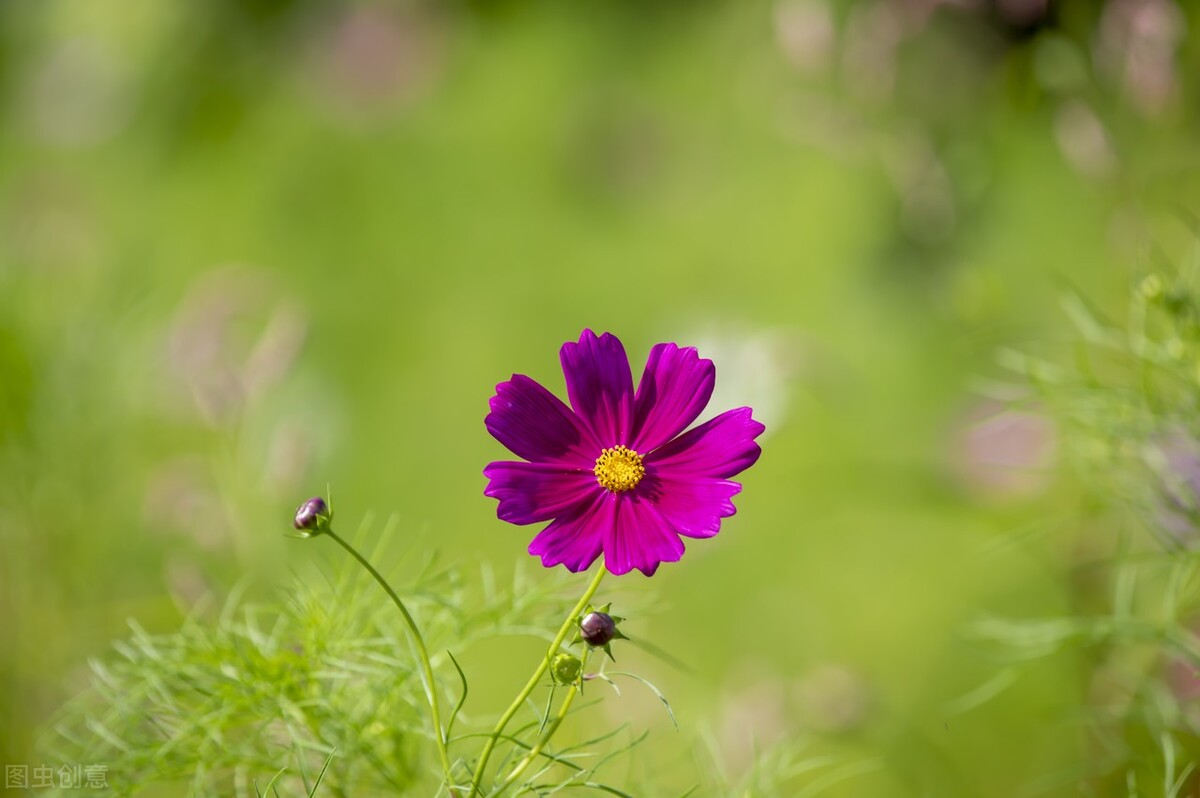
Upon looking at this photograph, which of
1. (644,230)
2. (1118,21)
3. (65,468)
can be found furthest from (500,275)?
(1118,21)

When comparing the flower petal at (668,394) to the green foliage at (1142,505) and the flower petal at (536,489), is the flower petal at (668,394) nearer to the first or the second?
the flower petal at (536,489)

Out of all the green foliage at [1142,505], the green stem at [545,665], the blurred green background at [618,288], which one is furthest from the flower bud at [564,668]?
the blurred green background at [618,288]

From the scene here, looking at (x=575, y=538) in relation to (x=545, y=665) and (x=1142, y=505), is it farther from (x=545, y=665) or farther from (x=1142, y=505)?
(x=1142, y=505)

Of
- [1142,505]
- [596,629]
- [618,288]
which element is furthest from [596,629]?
[618,288]

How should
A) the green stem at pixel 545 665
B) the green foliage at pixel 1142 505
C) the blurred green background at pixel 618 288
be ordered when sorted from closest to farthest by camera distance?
the green stem at pixel 545 665
the green foliage at pixel 1142 505
the blurred green background at pixel 618 288

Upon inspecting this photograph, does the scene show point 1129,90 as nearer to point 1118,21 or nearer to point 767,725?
point 1118,21

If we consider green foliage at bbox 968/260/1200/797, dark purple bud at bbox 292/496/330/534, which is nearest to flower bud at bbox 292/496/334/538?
dark purple bud at bbox 292/496/330/534

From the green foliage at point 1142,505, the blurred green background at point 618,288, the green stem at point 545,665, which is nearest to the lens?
the green stem at point 545,665

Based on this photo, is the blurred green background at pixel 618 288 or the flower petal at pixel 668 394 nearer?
the flower petal at pixel 668 394
